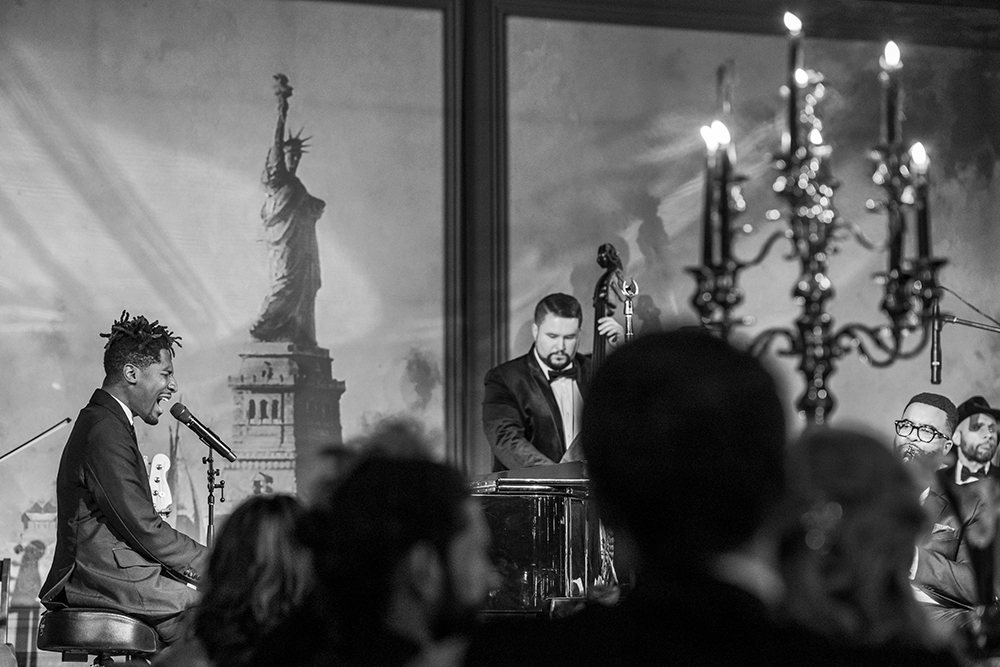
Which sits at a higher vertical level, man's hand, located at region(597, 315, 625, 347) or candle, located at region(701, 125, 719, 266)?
candle, located at region(701, 125, 719, 266)

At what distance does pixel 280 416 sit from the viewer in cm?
785

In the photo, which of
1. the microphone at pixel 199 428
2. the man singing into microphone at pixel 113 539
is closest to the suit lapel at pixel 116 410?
the man singing into microphone at pixel 113 539

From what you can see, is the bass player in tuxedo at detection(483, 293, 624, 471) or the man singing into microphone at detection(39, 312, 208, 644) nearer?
the man singing into microphone at detection(39, 312, 208, 644)

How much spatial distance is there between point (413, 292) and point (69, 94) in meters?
2.24

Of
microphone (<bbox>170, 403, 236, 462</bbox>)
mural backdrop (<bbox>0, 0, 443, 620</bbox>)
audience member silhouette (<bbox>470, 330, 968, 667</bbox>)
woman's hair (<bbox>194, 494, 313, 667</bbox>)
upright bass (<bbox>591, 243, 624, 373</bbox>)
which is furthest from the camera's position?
mural backdrop (<bbox>0, 0, 443, 620</bbox>)

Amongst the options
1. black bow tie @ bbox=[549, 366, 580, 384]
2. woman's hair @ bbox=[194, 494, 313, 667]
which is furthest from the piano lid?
black bow tie @ bbox=[549, 366, 580, 384]

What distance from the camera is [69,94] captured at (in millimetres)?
7742

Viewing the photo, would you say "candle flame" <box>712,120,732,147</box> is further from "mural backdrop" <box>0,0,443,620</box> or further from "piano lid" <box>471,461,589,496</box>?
"mural backdrop" <box>0,0,443,620</box>

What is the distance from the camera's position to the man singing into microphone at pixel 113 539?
5.34 m

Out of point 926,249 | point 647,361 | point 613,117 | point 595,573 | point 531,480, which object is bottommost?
point 595,573

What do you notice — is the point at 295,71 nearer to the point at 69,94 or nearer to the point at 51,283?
the point at 69,94

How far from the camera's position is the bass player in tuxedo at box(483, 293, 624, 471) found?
664 centimetres

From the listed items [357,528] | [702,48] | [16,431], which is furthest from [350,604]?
[702,48]

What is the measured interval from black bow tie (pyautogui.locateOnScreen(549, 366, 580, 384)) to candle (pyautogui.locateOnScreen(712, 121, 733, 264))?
3.16m
